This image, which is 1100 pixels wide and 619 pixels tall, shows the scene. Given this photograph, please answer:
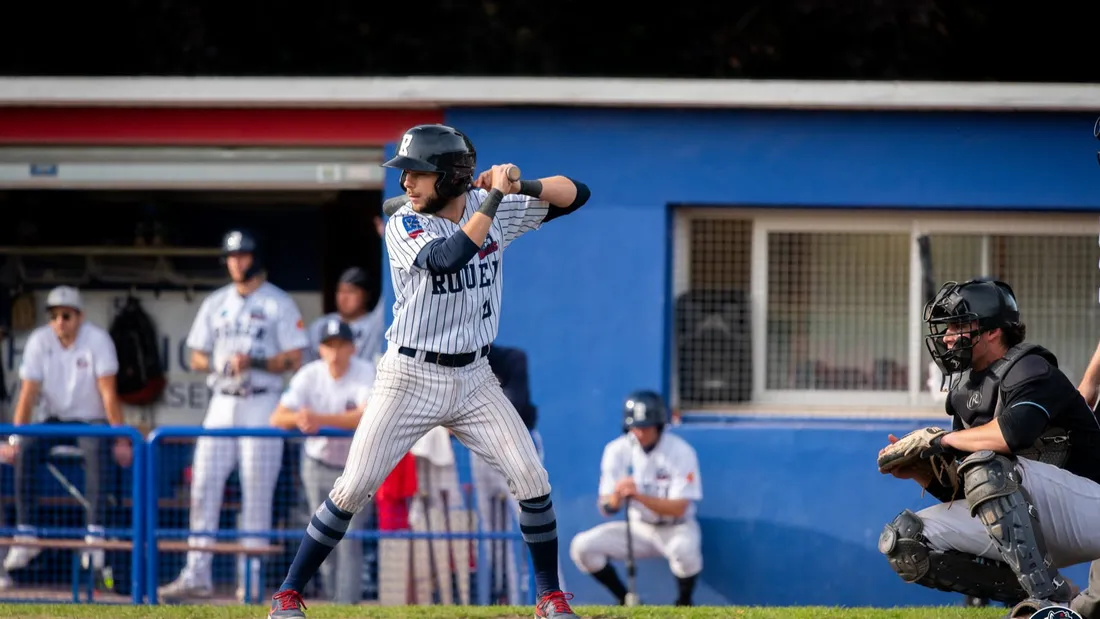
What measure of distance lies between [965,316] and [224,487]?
4764mm

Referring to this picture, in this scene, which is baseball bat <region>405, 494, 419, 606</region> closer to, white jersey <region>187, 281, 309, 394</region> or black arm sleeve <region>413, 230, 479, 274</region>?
white jersey <region>187, 281, 309, 394</region>

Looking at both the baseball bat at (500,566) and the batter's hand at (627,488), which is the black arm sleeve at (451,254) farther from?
the batter's hand at (627,488)

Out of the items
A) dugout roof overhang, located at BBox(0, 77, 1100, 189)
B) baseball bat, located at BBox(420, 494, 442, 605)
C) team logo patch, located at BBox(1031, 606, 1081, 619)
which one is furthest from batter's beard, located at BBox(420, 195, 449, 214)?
dugout roof overhang, located at BBox(0, 77, 1100, 189)

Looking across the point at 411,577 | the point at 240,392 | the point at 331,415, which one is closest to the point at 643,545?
the point at 411,577

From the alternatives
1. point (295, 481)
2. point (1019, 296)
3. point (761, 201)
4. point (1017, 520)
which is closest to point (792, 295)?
point (761, 201)

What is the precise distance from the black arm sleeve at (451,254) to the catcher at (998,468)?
1.70 meters

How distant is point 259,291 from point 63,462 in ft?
5.02

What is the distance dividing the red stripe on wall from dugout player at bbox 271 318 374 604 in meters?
1.14

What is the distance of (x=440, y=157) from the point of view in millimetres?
5469

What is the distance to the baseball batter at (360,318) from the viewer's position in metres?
9.59

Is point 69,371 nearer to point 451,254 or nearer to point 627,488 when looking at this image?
point 627,488

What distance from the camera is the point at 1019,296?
31.4 feet

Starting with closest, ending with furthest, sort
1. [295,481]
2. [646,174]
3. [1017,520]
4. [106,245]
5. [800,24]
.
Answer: [1017,520]
[295,481]
[646,174]
[106,245]
[800,24]

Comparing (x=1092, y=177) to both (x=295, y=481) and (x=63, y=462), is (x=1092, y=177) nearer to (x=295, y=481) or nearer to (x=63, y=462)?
(x=295, y=481)
